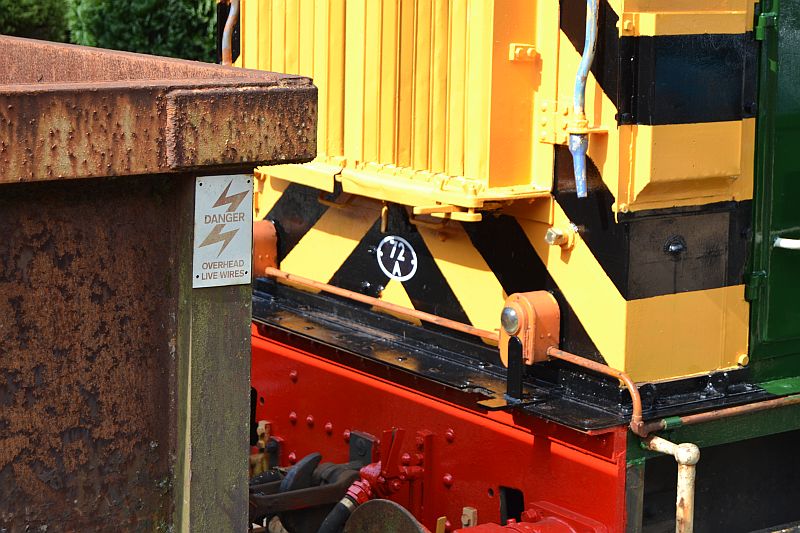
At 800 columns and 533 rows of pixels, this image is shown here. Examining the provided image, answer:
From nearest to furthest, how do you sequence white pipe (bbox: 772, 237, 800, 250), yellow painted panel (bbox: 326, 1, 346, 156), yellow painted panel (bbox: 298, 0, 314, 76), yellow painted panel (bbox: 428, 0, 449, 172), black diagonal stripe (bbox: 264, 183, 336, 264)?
white pipe (bbox: 772, 237, 800, 250) → yellow painted panel (bbox: 428, 0, 449, 172) → yellow painted panel (bbox: 326, 1, 346, 156) → yellow painted panel (bbox: 298, 0, 314, 76) → black diagonal stripe (bbox: 264, 183, 336, 264)

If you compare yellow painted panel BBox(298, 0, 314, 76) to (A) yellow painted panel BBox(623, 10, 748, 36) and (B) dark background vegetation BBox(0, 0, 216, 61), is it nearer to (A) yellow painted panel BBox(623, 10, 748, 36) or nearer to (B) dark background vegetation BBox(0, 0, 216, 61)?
(A) yellow painted panel BBox(623, 10, 748, 36)

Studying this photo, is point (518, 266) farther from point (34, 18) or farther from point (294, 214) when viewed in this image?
point (34, 18)

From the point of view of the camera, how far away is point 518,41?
3.44 metres

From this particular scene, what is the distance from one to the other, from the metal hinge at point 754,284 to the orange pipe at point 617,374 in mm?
451

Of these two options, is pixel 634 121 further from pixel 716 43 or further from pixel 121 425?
pixel 121 425

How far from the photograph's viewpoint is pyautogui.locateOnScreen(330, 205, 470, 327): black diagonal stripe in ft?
12.7

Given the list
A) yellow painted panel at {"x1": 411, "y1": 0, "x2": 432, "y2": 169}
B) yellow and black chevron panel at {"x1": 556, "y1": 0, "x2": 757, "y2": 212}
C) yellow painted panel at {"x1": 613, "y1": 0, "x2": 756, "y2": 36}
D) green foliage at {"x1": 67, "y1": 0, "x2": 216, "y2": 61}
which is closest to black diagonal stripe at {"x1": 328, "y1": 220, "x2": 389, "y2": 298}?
yellow painted panel at {"x1": 411, "y1": 0, "x2": 432, "y2": 169}

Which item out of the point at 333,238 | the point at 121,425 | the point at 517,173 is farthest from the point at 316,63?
the point at 121,425

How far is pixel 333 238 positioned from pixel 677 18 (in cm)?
145

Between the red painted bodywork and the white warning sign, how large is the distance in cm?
147

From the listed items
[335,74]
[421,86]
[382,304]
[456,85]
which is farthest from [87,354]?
[335,74]

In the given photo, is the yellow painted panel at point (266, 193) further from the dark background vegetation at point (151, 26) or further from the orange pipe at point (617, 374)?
the dark background vegetation at point (151, 26)

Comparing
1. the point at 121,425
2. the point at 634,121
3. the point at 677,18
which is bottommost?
the point at 121,425

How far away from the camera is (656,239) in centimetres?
334
